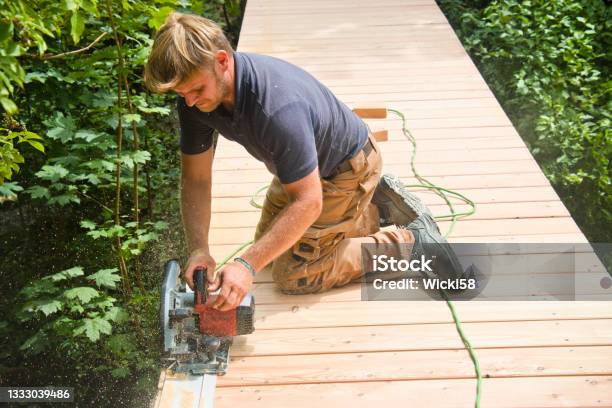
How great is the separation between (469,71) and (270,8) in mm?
2227

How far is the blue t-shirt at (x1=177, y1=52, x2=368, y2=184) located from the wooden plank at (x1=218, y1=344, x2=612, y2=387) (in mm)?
681

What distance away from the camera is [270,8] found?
20.7ft

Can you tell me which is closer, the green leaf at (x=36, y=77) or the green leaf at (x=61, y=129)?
the green leaf at (x=61, y=129)

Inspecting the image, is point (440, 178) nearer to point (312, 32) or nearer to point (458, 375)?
point (458, 375)

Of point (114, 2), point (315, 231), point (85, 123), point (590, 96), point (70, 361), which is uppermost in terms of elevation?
point (114, 2)

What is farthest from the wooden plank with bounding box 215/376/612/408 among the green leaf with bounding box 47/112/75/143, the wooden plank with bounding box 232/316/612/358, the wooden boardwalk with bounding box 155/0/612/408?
the green leaf with bounding box 47/112/75/143

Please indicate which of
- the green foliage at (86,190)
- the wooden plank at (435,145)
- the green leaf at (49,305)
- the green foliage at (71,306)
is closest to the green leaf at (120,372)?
the green foliage at (86,190)

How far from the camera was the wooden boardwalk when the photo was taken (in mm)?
2240

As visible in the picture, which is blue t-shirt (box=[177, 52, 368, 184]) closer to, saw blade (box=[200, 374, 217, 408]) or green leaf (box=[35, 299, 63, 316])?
saw blade (box=[200, 374, 217, 408])

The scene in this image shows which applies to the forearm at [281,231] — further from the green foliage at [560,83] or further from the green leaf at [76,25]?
the green foliage at [560,83]

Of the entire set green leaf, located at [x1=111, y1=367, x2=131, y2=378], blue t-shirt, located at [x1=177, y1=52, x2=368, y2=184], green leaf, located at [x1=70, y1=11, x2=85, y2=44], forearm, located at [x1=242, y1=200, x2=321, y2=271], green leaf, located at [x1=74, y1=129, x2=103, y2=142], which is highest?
green leaf, located at [x1=70, y1=11, x2=85, y2=44]

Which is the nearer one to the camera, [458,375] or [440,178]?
[458,375]

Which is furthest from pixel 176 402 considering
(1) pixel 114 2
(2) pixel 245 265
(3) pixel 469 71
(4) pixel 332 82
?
(3) pixel 469 71

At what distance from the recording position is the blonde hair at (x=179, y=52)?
1.91 metres
